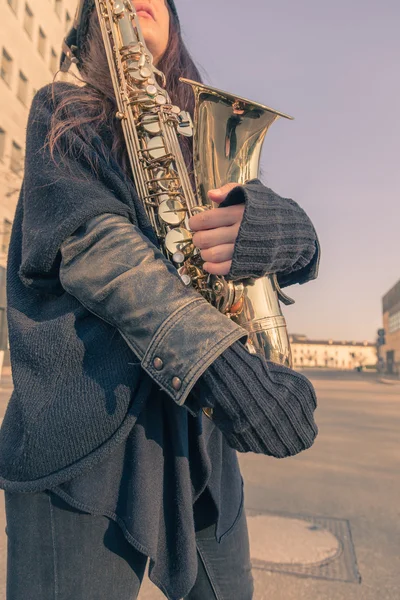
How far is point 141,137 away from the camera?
4.42 feet

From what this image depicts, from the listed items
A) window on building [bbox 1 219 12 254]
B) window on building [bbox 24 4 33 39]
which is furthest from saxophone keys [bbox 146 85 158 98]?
window on building [bbox 24 4 33 39]

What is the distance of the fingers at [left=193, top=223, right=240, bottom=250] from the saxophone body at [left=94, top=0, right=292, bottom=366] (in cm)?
7

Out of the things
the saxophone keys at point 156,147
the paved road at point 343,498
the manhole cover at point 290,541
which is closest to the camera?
the saxophone keys at point 156,147

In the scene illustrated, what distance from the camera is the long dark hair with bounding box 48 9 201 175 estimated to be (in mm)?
1233

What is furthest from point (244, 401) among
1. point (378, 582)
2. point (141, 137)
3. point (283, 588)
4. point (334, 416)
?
point (334, 416)

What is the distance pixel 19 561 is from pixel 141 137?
3.66 ft

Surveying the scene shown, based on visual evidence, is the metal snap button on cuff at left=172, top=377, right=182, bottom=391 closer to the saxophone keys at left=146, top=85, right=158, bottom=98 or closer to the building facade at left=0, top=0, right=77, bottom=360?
the saxophone keys at left=146, top=85, right=158, bottom=98

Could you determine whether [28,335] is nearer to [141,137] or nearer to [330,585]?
[141,137]

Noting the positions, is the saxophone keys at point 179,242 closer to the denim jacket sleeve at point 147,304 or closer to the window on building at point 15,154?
the denim jacket sleeve at point 147,304

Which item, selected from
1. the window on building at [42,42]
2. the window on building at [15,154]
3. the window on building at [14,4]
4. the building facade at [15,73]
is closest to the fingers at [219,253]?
the building facade at [15,73]

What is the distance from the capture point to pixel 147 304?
3.19 feet

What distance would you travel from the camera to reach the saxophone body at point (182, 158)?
122 cm

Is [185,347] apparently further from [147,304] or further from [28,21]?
[28,21]

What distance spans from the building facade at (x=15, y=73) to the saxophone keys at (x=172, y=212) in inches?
730
